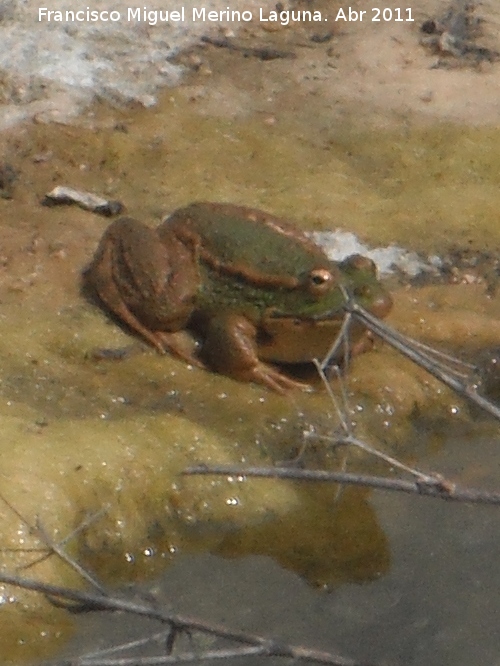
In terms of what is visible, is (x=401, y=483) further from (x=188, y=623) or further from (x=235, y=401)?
(x=235, y=401)

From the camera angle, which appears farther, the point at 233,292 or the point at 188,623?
the point at 233,292

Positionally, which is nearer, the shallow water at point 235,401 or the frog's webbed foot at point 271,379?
the shallow water at point 235,401

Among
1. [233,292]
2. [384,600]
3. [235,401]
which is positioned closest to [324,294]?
[233,292]

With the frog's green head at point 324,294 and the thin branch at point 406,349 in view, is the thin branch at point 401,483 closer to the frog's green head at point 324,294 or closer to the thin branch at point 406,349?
the thin branch at point 406,349

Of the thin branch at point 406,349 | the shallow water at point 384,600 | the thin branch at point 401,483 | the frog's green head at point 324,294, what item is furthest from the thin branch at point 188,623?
the frog's green head at point 324,294

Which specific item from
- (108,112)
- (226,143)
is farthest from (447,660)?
(108,112)

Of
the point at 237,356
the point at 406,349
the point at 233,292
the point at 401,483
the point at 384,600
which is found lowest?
the point at 384,600
